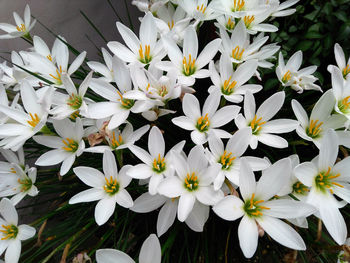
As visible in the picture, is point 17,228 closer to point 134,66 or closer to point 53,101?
point 53,101

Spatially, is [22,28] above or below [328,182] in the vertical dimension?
above

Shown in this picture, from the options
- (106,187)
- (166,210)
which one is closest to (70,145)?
(106,187)

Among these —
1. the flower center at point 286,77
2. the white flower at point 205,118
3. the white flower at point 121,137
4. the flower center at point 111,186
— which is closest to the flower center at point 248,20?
the flower center at point 286,77

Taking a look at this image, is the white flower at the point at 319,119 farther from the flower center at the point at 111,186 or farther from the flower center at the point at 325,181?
the flower center at the point at 111,186

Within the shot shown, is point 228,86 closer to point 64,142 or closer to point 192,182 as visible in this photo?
point 192,182

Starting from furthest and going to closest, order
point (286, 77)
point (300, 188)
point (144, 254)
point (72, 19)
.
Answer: point (72, 19), point (286, 77), point (300, 188), point (144, 254)

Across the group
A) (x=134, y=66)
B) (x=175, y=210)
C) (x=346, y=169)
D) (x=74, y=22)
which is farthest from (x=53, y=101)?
(x=74, y=22)

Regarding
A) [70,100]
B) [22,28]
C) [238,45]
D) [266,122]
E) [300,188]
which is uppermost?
[22,28]

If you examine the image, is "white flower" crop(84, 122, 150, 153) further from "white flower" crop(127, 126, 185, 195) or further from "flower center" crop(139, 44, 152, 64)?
"flower center" crop(139, 44, 152, 64)
